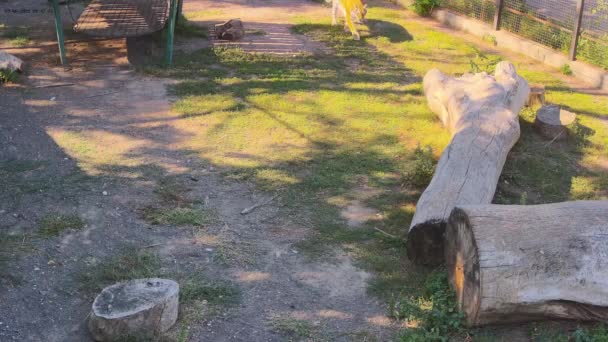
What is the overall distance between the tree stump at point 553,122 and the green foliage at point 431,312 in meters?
3.45

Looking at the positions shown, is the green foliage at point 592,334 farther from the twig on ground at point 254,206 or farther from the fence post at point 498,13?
the fence post at point 498,13

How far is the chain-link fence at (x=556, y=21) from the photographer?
9.48 metres

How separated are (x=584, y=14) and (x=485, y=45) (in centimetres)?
153

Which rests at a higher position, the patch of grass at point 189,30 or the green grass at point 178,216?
the patch of grass at point 189,30

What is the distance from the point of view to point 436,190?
510 cm

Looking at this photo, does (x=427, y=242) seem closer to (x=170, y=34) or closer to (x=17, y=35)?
(x=170, y=34)

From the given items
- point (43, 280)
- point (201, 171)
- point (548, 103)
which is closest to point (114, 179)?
point (201, 171)

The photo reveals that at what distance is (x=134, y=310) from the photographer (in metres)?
3.97

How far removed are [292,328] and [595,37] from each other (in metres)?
7.17

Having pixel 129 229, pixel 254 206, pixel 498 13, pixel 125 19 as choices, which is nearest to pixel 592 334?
pixel 254 206

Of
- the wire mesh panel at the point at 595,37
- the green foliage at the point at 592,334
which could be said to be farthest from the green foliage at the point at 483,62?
the green foliage at the point at 592,334

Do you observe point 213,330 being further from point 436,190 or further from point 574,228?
point 574,228

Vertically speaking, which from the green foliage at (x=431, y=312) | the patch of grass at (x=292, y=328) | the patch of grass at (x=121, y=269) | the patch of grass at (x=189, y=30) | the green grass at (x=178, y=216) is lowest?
the patch of grass at (x=292, y=328)

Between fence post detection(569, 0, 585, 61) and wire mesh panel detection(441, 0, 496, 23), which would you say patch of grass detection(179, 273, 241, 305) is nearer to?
fence post detection(569, 0, 585, 61)
